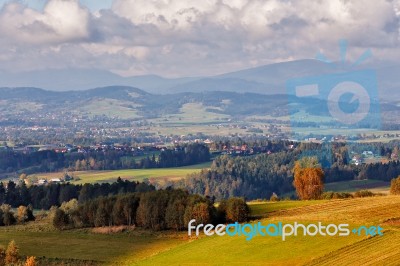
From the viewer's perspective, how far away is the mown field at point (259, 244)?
3409 cm

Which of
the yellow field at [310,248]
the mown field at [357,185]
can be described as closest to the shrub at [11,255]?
the yellow field at [310,248]

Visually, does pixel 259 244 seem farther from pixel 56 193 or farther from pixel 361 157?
pixel 361 157

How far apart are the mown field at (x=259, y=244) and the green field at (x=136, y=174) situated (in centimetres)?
6043

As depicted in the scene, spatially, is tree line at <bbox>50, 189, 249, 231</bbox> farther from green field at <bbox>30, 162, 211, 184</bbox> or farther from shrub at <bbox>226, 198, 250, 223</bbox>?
green field at <bbox>30, 162, 211, 184</bbox>

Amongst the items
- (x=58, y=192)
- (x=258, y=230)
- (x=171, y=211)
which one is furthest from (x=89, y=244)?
(x=58, y=192)

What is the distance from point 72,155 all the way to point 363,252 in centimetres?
13015

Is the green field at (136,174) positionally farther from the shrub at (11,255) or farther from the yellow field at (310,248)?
the shrub at (11,255)

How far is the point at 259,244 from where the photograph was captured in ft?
126

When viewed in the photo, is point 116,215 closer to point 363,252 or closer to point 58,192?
point 363,252

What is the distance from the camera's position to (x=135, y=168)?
138 metres

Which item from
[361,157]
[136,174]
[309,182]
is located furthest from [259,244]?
[136,174]

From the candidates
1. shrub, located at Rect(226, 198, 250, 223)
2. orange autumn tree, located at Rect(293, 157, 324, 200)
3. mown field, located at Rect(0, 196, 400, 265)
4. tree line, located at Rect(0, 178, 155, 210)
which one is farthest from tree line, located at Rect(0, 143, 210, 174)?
shrub, located at Rect(226, 198, 250, 223)

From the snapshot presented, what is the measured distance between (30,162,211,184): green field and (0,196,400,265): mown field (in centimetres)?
6043

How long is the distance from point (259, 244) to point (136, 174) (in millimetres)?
86765
